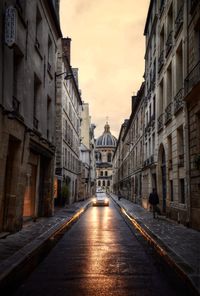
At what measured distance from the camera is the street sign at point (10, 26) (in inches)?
442

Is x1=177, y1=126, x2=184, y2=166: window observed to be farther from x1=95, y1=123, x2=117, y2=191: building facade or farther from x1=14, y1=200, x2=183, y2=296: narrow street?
x1=95, y1=123, x2=117, y2=191: building facade

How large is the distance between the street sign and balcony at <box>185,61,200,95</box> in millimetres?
6801

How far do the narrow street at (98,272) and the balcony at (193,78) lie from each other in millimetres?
6988

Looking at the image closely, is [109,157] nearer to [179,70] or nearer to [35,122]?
[179,70]

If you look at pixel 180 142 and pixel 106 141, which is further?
pixel 106 141

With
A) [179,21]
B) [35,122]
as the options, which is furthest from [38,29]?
[179,21]

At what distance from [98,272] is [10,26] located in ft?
26.4

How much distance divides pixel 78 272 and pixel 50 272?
555 millimetres

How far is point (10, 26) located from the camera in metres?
11.4

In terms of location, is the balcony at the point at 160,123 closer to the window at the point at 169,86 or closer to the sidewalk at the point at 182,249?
the window at the point at 169,86

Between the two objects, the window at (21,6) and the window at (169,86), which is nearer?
the window at (21,6)

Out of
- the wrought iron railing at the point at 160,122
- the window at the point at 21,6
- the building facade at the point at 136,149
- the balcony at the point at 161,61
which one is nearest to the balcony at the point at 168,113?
the wrought iron railing at the point at 160,122

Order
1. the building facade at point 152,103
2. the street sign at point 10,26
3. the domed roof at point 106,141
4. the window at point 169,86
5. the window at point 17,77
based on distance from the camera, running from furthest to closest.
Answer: the domed roof at point 106,141
the building facade at point 152,103
the window at point 169,86
the window at point 17,77
the street sign at point 10,26

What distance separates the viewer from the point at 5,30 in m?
11.4
